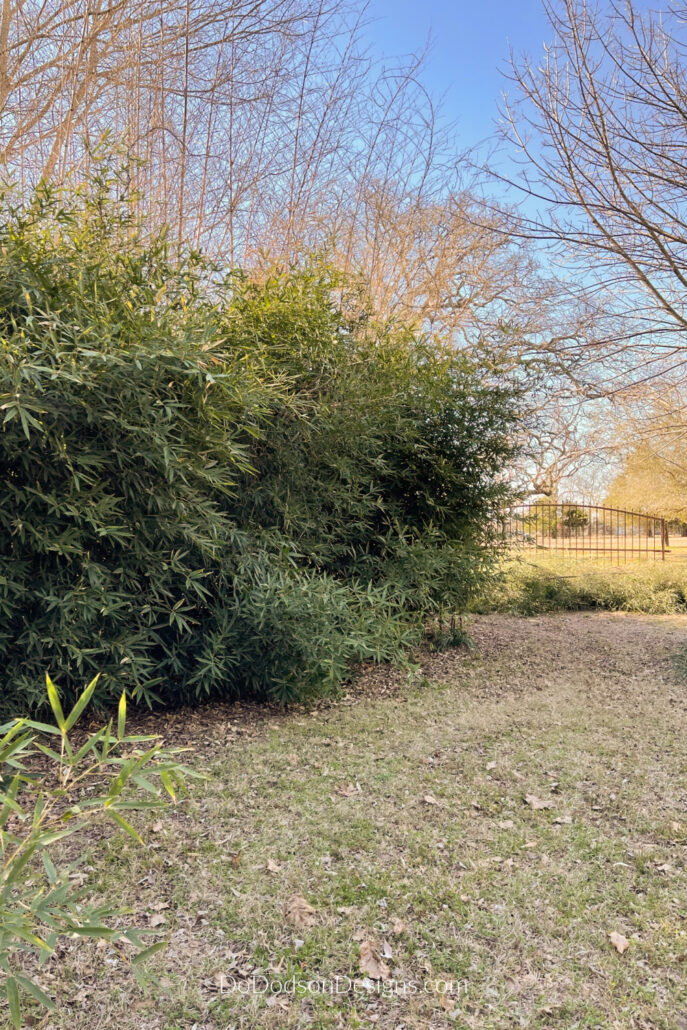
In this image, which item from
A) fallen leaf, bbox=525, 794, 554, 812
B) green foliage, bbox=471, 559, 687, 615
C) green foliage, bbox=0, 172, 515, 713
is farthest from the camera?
green foliage, bbox=471, 559, 687, 615

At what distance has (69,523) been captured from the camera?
286 centimetres

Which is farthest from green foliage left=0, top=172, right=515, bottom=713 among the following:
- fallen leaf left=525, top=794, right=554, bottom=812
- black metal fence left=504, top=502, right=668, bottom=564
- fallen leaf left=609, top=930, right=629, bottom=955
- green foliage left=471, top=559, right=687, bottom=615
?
black metal fence left=504, top=502, right=668, bottom=564

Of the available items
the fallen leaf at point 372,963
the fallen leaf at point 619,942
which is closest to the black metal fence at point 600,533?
the fallen leaf at point 619,942

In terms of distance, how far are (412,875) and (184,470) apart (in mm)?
1811

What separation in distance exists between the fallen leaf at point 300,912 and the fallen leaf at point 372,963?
0.55 ft

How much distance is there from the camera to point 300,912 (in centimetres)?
181

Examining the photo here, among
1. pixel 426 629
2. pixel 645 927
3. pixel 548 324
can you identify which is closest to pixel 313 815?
pixel 645 927

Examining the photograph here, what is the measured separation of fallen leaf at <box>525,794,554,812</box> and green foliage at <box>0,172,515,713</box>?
3.83ft

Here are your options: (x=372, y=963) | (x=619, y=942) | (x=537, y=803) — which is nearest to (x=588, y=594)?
(x=537, y=803)

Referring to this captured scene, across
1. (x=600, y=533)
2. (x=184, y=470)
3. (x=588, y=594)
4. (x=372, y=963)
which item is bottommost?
(x=372, y=963)

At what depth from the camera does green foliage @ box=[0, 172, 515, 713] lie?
8.97ft

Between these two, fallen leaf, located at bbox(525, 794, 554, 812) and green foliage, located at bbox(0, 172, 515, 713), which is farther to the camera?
green foliage, located at bbox(0, 172, 515, 713)

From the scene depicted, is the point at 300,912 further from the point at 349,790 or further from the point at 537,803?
the point at 537,803

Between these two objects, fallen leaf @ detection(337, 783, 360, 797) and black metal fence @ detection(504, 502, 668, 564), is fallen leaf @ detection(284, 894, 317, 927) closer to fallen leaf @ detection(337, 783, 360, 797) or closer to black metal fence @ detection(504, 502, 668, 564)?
fallen leaf @ detection(337, 783, 360, 797)
